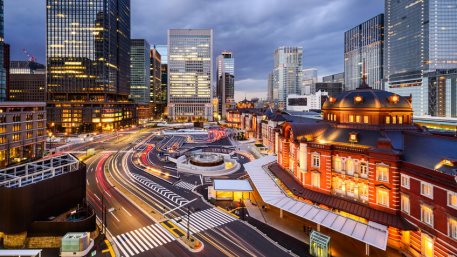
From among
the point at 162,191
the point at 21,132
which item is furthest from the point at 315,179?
the point at 21,132

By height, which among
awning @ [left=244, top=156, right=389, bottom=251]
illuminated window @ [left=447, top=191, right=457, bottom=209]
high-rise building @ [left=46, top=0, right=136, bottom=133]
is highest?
high-rise building @ [left=46, top=0, right=136, bottom=133]

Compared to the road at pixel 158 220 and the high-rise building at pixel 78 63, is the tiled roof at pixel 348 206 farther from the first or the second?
the high-rise building at pixel 78 63

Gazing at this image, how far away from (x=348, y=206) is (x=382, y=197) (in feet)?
17.0

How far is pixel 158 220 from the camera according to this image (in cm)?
4591

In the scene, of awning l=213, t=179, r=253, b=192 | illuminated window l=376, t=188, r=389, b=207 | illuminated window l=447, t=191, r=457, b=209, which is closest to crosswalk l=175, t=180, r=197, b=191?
awning l=213, t=179, r=253, b=192

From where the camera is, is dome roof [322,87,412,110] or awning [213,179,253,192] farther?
awning [213,179,253,192]

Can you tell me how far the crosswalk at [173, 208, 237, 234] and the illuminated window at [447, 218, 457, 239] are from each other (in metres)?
30.1

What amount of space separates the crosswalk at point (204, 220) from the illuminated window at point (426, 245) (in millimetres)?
27697

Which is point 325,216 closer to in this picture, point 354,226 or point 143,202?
point 354,226

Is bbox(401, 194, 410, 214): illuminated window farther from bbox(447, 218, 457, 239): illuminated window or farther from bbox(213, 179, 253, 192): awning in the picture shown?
bbox(213, 179, 253, 192): awning

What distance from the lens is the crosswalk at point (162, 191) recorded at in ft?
182

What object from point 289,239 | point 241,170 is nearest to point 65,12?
point 241,170

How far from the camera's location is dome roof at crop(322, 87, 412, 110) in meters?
49.7

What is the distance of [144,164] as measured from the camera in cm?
8706
